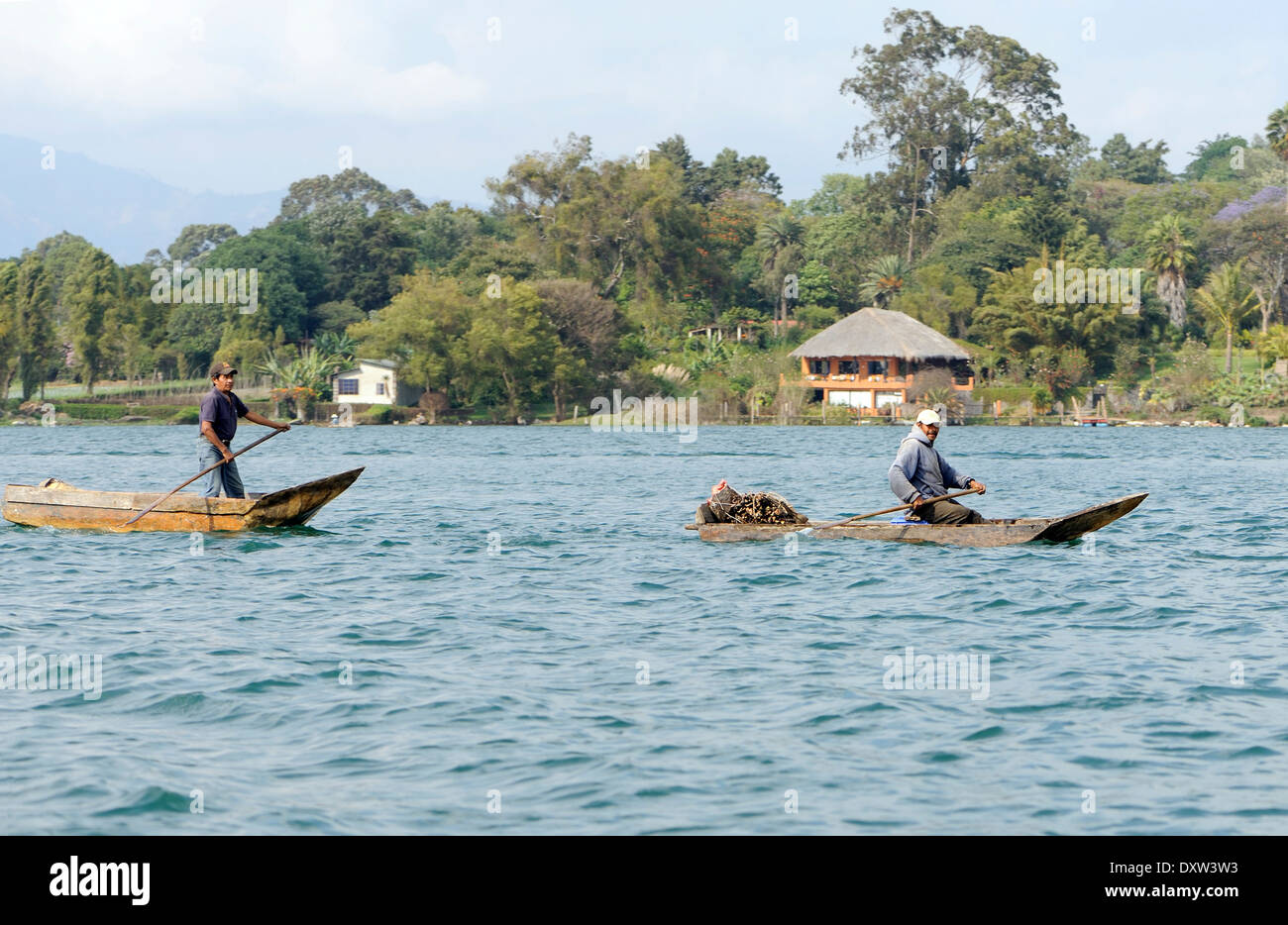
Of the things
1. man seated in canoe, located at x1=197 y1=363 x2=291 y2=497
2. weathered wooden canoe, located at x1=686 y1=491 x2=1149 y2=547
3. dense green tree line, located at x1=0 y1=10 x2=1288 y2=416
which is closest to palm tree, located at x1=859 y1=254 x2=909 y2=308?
dense green tree line, located at x1=0 y1=10 x2=1288 y2=416

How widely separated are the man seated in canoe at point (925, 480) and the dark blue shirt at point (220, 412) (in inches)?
314

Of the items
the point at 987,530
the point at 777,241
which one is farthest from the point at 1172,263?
the point at 987,530

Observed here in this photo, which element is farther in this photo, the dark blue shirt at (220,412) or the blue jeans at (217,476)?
the blue jeans at (217,476)

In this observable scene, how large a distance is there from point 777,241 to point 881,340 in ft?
47.1

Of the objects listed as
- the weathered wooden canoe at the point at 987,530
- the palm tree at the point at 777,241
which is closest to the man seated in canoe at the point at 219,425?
the weathered wooden canoe at the point at 987,530

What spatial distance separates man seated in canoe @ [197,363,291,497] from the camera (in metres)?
17.7

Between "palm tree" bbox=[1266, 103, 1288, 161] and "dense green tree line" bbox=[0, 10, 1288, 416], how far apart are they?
119mm

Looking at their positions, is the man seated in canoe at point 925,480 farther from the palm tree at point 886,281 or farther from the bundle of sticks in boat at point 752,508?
the palm tree at point 886,281

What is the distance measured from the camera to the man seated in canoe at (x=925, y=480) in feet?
56.2

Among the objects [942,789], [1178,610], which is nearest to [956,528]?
[1178,610]

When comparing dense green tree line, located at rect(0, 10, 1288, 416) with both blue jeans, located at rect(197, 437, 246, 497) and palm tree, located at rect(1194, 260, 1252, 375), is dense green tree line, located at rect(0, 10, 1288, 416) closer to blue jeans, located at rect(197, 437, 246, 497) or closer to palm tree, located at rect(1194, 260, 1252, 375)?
palm tree, located at rect(1194, 260, 1252, 375)

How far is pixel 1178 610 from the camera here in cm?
1420
